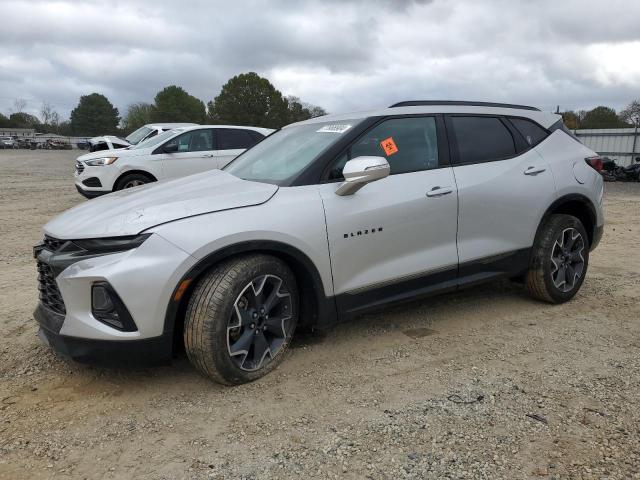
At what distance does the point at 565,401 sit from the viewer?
301cm

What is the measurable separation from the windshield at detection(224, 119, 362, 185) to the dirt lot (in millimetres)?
1239

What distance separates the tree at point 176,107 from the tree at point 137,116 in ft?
6.82

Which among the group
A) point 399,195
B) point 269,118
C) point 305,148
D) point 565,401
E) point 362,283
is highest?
point 269,118

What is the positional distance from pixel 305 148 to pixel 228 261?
1.13 m

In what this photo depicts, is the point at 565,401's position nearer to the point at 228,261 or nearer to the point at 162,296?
the point at 228,261

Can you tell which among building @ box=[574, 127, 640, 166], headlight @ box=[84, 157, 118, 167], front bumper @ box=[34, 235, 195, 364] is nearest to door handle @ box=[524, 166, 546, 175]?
front bumper @ box=[34, 235, 195, 364]

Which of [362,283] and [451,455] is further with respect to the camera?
[362,283]

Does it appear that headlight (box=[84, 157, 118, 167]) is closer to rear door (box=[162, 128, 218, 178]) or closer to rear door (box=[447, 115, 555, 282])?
rear door (box=[162, 128, 218, 178])

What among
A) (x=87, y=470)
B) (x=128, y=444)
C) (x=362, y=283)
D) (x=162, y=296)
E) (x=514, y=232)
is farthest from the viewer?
(x=514, y=232)

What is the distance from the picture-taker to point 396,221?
11.7ft

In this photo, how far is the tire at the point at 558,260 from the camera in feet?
14.6

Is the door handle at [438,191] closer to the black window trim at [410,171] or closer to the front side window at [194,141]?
the black window trim at [410,171]

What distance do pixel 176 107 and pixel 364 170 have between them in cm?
9064

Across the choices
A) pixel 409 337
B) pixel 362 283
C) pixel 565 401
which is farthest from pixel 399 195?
pixel 565 401
